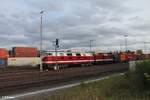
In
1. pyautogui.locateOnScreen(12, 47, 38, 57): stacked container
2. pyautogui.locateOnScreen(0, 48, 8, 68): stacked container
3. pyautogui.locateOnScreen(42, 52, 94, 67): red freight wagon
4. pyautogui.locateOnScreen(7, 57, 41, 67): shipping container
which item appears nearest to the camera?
pyautogui.locateOnScreen(42, 52, 94, 67): red freight wagon

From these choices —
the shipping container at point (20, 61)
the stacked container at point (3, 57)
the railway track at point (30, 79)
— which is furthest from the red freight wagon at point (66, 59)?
the stacked container at point (3, 57)

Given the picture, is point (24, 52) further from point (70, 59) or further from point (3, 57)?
point (70, 59)

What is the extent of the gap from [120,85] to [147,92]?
4546 millimetres

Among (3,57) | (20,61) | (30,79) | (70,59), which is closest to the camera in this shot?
(30,79)

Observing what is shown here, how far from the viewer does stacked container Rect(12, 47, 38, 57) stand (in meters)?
93.1

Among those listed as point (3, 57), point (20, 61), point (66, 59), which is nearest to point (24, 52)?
point (3, 57)

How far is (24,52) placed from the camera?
9494 cm

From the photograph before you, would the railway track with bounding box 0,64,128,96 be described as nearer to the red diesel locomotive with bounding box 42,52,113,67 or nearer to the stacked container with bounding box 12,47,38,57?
the red diesel locomotive with bounding box 42,52,113,67

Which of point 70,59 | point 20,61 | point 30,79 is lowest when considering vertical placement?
point 30,79

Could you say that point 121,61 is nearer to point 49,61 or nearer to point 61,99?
point 49,61

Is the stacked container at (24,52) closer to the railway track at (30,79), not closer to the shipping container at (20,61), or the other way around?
the shipping container at (20,61)

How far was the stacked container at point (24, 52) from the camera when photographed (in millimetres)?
93125

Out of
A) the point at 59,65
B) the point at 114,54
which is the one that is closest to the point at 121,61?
the point at 114,54

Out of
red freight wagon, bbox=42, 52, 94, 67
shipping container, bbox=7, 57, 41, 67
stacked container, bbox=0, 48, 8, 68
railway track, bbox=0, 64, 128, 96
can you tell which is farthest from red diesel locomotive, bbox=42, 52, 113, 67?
stacked container, bbox=0, 48, 8, 68
